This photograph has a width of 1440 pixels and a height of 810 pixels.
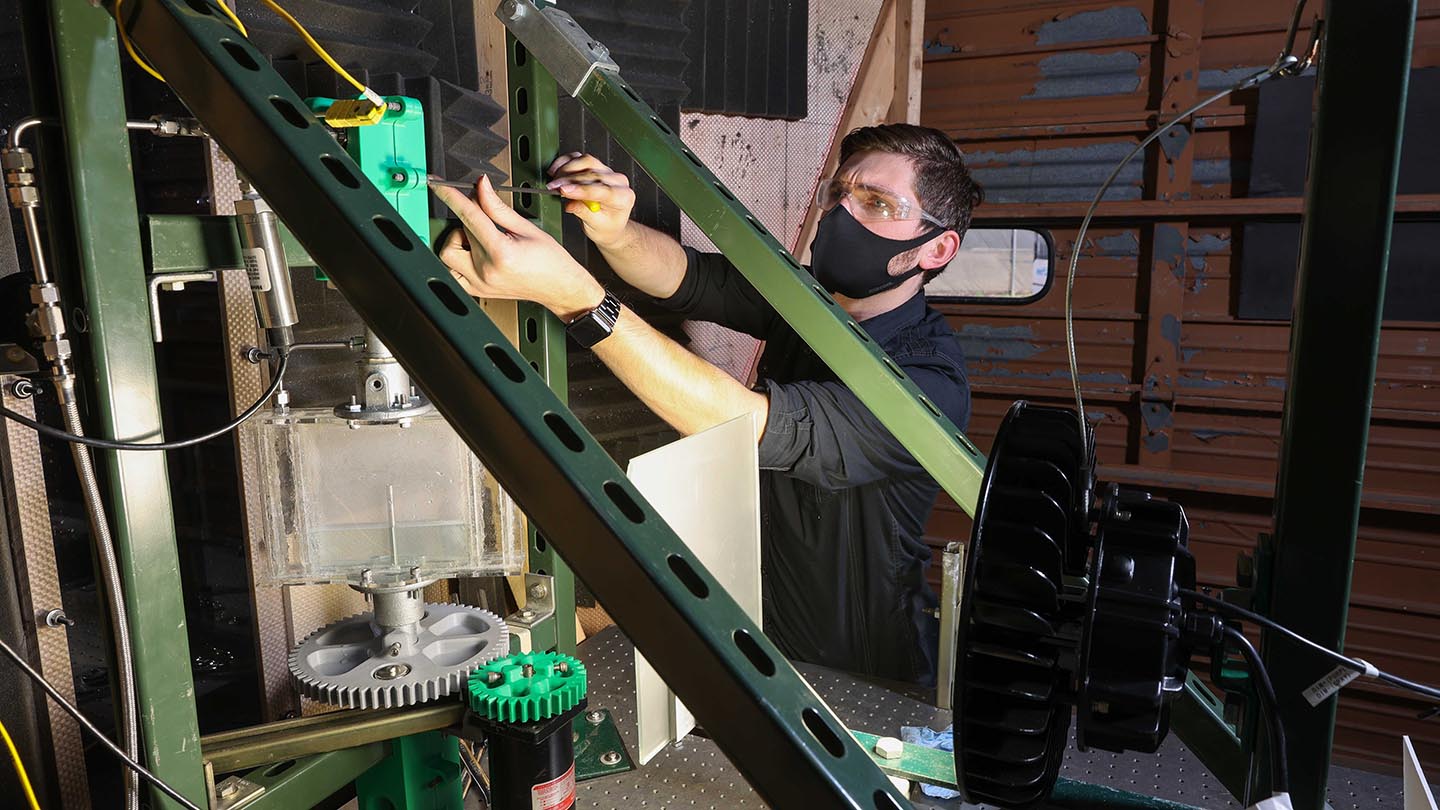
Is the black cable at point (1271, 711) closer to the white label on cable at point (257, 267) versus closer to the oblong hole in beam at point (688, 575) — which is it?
the oblong hole in beam at point (688, 575)

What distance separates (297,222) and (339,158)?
0.06m

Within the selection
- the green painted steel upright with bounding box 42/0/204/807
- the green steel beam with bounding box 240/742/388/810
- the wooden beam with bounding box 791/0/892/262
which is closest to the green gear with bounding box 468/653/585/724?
the green steel beam with bounding box 240/742/388/810

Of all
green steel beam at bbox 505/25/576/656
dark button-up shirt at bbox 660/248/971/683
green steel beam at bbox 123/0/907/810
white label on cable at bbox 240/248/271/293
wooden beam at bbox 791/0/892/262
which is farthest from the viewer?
wooden beam at bbox 791/0/892/262

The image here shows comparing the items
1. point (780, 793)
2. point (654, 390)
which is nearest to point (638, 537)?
point (780, 793)

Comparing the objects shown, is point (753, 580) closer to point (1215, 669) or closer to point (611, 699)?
point (611, 699)

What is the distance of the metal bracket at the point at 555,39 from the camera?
123 centimetres

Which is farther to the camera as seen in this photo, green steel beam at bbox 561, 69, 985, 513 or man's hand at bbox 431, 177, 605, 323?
green steel beam at bbox 561, 69, 985, 513

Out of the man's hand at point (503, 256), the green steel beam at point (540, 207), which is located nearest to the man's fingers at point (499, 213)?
the man's hand at point (503, 256)

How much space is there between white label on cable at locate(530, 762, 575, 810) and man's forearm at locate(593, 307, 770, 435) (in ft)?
2.42

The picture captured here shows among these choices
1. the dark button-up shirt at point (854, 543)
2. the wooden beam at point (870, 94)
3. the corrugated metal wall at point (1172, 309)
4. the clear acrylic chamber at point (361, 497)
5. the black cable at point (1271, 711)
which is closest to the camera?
the black cable at point (1271, 711)

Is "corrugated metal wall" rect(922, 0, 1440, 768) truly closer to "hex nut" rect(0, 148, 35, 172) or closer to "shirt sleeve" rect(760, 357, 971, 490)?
"shirt sleeve" rect(760, 357, 971, 490)

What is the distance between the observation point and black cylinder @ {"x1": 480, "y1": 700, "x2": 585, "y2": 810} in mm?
852

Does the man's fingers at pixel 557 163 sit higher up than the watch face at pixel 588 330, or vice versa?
the man's fingers at pixel 557 163

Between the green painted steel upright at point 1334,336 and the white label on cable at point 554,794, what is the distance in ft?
2.07
